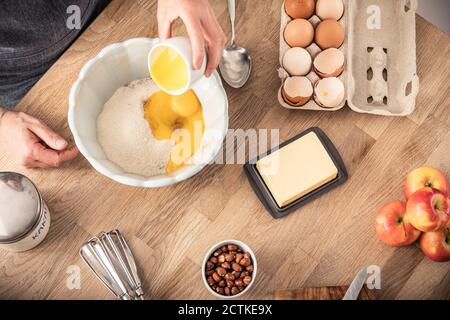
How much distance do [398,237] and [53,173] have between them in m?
0.60

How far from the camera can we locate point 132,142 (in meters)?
0.87

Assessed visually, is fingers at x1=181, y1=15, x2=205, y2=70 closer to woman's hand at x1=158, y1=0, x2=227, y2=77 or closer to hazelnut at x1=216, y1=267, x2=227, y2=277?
woman's hand at x1=158, y1=0, x2=227, y2=77

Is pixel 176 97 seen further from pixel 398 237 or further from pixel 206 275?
pixel 398 237

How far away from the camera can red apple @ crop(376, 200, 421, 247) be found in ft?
2.89

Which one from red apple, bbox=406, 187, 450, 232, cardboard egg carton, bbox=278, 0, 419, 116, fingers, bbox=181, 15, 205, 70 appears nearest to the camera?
fingers, bbox=181, 15, 205, 70

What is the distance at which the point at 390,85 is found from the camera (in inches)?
38.6

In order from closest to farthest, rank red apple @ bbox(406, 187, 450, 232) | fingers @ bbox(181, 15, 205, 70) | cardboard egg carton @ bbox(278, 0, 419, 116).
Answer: fingers @ bbox(181, 15, 205, 70) → red apple @ bbox(406, 187, 450, 232) → cardboard egg carton @ bbox(278, 0, 419, 116)

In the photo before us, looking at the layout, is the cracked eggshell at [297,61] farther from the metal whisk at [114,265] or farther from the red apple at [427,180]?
the metal whisk at [114,265]

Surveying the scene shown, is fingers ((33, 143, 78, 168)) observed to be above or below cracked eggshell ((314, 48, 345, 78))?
below

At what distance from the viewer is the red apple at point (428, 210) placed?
2.79ft

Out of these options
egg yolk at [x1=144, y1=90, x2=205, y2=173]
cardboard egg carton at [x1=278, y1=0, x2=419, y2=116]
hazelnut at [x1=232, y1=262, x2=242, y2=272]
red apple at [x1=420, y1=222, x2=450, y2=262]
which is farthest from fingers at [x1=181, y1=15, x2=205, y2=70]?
red apple at [x1=420, y1=222, x2=450, y2=262]

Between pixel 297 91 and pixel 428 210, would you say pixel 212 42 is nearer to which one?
pixel 297 91

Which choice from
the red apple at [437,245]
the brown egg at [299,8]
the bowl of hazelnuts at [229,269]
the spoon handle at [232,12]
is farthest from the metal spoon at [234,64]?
the red apple at [437,245]

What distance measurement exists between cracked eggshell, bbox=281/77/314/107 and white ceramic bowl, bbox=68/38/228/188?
13cm
